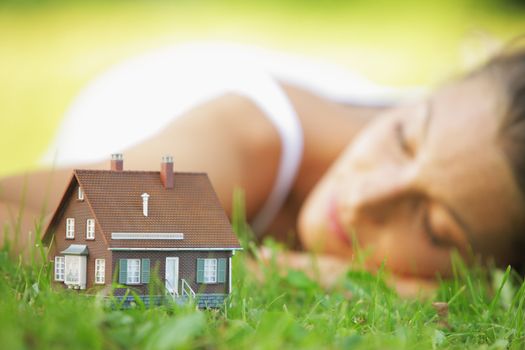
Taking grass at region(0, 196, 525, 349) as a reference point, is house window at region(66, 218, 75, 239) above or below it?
above

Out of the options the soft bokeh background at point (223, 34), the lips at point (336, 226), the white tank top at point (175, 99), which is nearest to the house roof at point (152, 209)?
the lips at point (336, 226)

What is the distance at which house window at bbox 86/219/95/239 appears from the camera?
45.8 inches

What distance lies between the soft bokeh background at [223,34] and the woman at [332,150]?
35.7 inches

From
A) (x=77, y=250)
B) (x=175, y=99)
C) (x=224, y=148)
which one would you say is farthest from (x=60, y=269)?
(x=175, y=99)

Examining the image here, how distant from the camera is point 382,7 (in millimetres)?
5762

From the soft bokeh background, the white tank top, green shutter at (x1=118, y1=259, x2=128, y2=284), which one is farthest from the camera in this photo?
the soft bokeh background

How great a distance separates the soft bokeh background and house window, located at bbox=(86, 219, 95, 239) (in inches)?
127

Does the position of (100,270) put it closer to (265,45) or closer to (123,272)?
(123,272)

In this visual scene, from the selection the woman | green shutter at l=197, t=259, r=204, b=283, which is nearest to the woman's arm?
the woman

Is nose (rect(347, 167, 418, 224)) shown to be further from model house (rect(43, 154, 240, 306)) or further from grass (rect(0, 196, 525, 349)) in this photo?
model house (rect(43, 154, 240, 306))

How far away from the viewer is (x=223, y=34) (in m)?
5.23

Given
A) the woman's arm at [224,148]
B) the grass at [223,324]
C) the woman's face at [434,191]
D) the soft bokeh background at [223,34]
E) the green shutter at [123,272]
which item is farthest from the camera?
the soft bokeh background at [223,34]

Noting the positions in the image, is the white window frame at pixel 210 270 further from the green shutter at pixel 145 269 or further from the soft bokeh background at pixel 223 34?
the soft bokeh background at pixel 223 34

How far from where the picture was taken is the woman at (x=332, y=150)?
8.43ft
